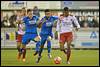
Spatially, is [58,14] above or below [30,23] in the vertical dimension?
below

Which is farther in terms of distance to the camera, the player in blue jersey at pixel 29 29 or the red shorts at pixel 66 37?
the player in blue jersey at pixel 29 29

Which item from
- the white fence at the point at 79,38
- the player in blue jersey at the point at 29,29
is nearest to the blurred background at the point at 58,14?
the white fence at the point at 79,38

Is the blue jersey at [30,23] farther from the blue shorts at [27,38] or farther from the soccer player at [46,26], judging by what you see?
the soccer player at [46,26]

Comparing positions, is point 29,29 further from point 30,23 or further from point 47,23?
point 47,23

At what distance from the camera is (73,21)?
19.5m

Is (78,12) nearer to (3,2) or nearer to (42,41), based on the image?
(3,2)

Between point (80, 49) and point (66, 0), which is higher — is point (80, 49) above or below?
below

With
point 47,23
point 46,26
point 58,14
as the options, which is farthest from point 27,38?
point 58,14

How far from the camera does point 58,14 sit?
33656 millimetres

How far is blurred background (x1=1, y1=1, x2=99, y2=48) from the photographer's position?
1249 inches

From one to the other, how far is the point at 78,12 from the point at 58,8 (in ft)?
4.43

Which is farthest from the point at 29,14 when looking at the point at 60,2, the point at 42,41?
the point at 60,2

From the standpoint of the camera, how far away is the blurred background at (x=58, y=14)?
3173cm

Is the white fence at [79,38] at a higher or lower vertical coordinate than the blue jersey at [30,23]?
lower
